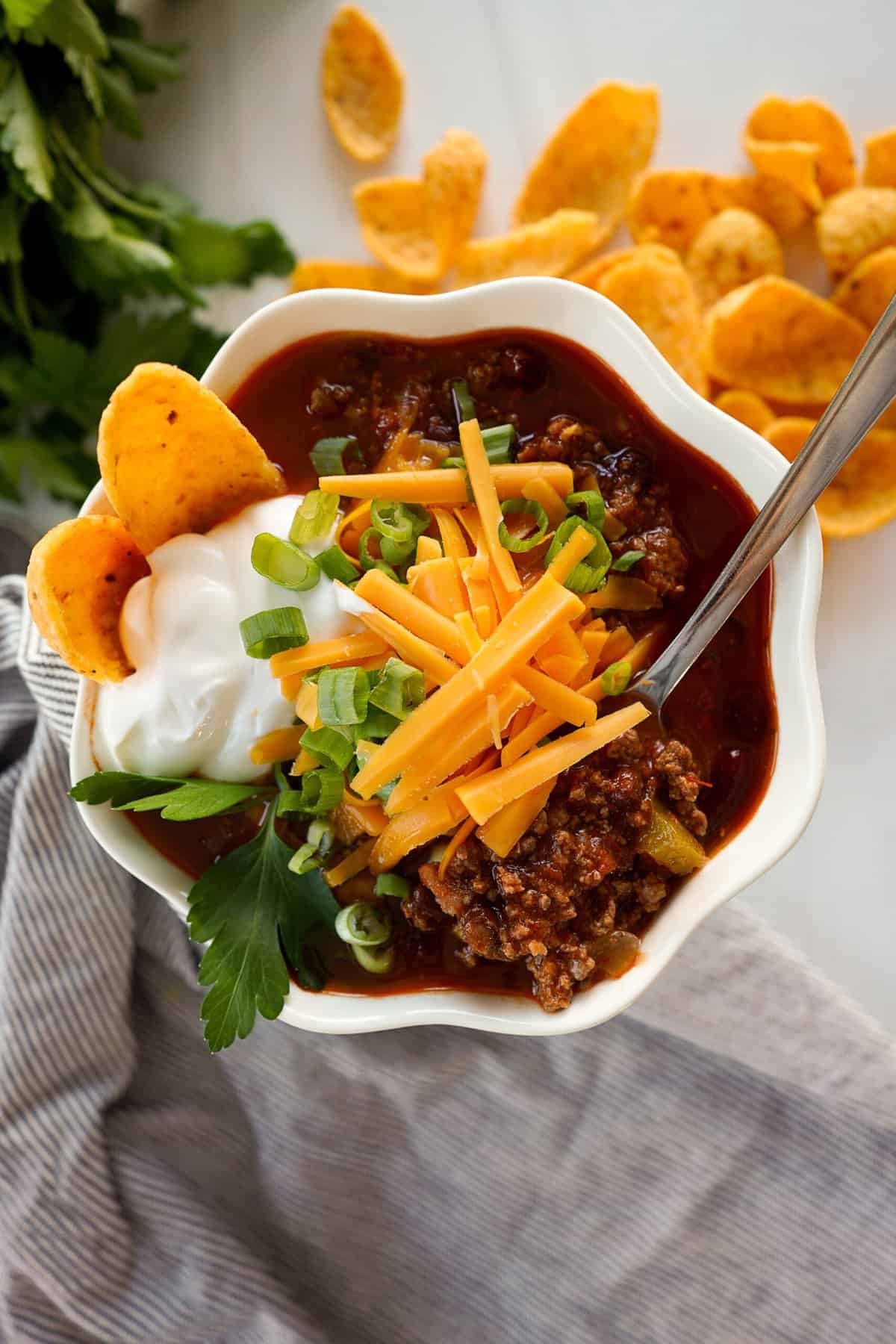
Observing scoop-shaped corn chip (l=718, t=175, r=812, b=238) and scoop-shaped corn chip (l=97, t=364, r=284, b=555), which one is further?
scoop-shaped corn chip (l=718, t=175, r=812, b=238)

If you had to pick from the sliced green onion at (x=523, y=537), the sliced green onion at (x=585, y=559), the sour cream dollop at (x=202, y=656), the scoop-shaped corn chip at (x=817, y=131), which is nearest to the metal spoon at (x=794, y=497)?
the sliced green onion at (x=585, y=559)

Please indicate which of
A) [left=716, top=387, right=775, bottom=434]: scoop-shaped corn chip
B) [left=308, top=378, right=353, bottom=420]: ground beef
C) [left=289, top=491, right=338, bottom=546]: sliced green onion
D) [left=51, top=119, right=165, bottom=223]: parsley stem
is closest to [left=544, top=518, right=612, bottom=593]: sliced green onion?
[left=289, top=491, right=338, bottom=546]: sliced green onion

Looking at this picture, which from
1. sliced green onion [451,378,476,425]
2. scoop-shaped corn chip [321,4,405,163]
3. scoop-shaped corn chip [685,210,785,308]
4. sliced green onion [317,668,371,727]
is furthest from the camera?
scoop-shaped corn chip [321,4,405,163]

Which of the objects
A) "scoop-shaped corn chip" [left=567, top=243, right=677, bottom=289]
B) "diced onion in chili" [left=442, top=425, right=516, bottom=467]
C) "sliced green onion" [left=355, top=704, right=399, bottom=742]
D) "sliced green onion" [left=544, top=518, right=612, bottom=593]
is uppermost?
"scoop-shaped corn chip" [left=567, top=243, right=677, bottom=289]

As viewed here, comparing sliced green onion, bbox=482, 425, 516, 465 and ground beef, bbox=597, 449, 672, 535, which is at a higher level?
sliced green onion, bbox=482, 425, 516, 465

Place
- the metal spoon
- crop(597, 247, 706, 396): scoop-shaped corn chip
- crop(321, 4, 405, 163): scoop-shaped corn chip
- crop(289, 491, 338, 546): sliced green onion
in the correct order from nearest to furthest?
the metal spoon < crop(289, 491, 338, 546): sliced green onion < crop(597, 247, 706, 396): scoop-shaped corn chip < crop(321, 4, 405, 163): scoop-shaped corn chip

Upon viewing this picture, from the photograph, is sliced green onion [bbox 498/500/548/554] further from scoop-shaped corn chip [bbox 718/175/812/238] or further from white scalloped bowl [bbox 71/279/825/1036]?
scoop-shaped corn chip [bbox 718/175/812/238]

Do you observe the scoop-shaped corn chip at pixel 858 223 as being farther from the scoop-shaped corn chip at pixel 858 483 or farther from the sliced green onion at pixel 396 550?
the sliced green onion at pixel 396 550

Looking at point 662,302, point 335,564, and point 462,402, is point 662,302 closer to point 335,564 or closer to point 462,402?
point 462,402
